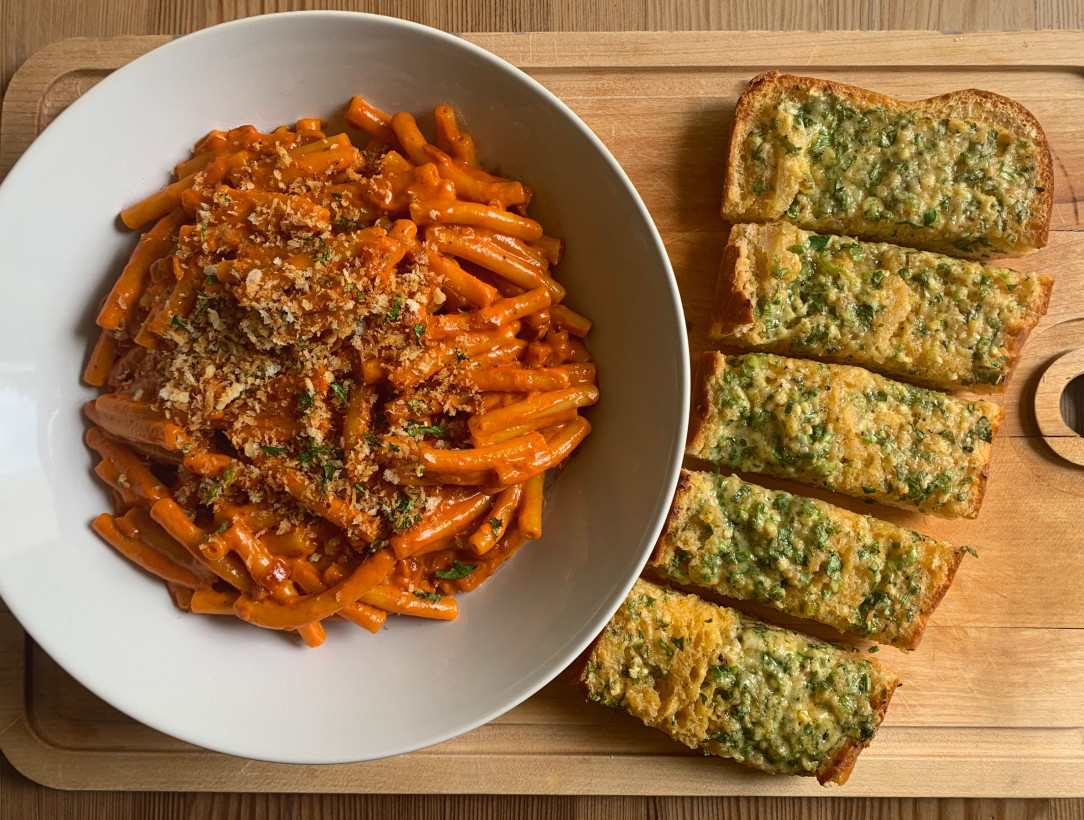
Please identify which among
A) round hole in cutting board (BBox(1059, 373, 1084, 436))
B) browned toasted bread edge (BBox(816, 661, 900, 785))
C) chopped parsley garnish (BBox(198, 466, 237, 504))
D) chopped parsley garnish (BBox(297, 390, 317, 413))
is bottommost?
browned toasted bread edge (BBox(816, 661, 900, 785))

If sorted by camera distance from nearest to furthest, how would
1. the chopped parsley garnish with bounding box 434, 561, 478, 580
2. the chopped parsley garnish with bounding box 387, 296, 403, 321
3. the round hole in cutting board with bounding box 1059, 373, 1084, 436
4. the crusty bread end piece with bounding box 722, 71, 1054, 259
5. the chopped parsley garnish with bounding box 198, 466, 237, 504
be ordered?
the chopped parsley garnish with bounding box 387, 296, 403, 321 → the chopped parsley garnish with bounding box 198, 466, 237, 504 → the chopped parsley garnish with bounding box 434, 561, 478, 580 → the crusty bread end piece with bounding box 722, 71, 1054, 259 → the round hole in cutting board with bounding box 1059, 373, 1084, 436

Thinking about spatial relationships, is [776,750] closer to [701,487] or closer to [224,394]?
[701,487]

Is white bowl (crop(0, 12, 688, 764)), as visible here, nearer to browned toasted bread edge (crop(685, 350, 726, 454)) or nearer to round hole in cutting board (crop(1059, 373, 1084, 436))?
browned toasted bread edge (crop(685, 350, 726, 454))

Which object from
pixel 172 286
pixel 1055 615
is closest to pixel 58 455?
pixel 172 286

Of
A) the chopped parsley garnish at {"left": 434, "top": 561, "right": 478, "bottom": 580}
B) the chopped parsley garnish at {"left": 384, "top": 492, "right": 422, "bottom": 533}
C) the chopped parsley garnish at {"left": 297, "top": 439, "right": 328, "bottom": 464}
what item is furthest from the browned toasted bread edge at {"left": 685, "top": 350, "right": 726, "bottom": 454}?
the chopped parsley garnish at {"left": 297, "top": 439, "right": 328, "bottom": 464}

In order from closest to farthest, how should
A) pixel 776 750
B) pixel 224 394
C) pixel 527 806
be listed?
pixel 224 394 → pixel 776 750 → pixel 527 806

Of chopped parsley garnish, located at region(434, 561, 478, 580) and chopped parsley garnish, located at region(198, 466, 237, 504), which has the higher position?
chopped parsley garnish, located at region(198, 466, 237, 504)

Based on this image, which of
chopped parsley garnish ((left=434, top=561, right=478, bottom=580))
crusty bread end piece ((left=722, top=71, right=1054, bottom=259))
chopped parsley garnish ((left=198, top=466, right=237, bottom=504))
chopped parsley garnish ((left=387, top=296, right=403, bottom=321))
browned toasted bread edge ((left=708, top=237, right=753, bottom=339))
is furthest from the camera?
crusty bread end piece ((left=722, top=71, right=1054, bottom=259))
